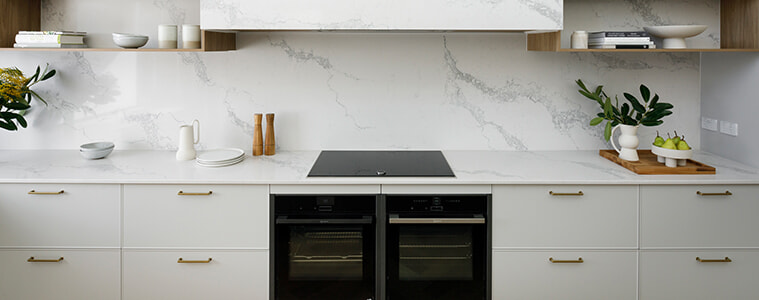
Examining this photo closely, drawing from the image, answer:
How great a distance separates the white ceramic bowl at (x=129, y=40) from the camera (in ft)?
9.09

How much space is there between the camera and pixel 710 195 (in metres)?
2.46

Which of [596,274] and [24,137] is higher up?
[24,137]

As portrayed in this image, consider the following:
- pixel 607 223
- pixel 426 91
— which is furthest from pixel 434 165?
pixel 607 223

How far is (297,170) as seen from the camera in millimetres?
2664

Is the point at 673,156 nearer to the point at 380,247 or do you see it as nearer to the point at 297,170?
the point at 380,247

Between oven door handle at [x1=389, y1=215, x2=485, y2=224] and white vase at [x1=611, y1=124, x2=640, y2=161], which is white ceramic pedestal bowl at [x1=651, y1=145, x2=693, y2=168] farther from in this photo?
oven door handle at [x1=389, y1=215, x2=485, y2=224]

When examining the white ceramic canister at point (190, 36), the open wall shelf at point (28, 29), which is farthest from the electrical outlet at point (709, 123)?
the white ceramic canister at point (190, 36)

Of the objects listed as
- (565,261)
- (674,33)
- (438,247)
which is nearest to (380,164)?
(438,247)

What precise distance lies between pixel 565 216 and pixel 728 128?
1.03 m

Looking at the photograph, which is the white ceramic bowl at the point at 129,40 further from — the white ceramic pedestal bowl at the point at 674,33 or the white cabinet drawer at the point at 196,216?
the white ceramic pedestal bowl at the point at 674,33

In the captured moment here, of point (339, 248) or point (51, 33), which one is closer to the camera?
point (339, 248)

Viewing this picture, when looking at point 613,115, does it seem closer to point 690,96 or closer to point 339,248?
point 690,96

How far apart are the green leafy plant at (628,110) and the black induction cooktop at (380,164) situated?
2.54 ft

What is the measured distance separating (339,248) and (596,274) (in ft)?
3.55
